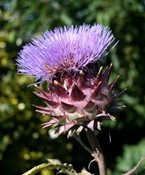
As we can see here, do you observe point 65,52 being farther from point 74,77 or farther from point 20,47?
point 20,47

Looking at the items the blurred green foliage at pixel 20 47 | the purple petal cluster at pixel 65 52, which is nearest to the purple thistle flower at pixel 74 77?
the purple petal cluster at pixel 65 52

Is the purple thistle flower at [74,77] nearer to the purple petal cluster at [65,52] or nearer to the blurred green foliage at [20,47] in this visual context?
the purple petal cluster at [65,52]

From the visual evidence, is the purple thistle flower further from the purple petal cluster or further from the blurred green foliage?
the blurred green foliage

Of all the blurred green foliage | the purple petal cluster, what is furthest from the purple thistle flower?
the blurred green foliage

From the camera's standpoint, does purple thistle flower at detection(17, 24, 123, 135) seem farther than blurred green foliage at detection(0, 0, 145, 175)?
No

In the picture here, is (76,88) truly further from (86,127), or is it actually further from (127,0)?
(127,0)

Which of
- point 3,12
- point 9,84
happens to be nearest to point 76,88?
point 9,84
